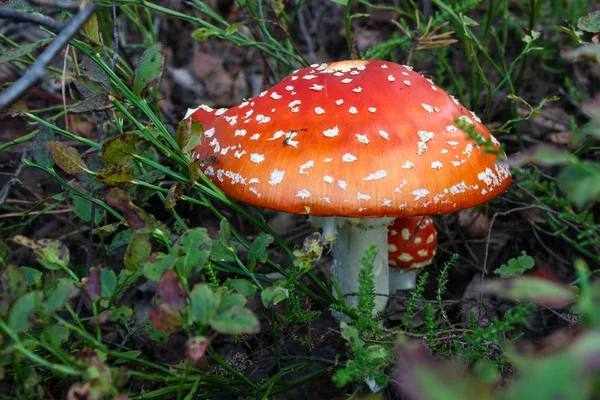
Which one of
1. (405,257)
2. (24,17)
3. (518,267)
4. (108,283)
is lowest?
(405,257)

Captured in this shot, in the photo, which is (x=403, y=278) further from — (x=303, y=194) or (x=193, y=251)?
(x=193, y=251)

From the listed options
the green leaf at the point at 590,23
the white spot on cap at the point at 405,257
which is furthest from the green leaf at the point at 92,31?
the white spot on cap at the point at 405,257

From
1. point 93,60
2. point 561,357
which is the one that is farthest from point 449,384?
point 93,60

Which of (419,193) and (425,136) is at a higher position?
(425,136)

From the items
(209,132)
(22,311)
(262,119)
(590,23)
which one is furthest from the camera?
(209,132)

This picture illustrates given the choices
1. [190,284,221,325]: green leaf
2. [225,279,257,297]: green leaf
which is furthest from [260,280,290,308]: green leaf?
[190,284,221,325]: green leaf

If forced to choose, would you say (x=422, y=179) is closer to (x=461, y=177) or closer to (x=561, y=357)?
(x=461, y=177)

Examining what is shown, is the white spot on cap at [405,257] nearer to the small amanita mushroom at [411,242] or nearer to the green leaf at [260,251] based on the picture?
the small amanita mushroom at [411,242]

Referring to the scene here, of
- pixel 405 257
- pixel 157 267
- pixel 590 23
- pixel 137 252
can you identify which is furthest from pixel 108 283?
pixel 590 23
